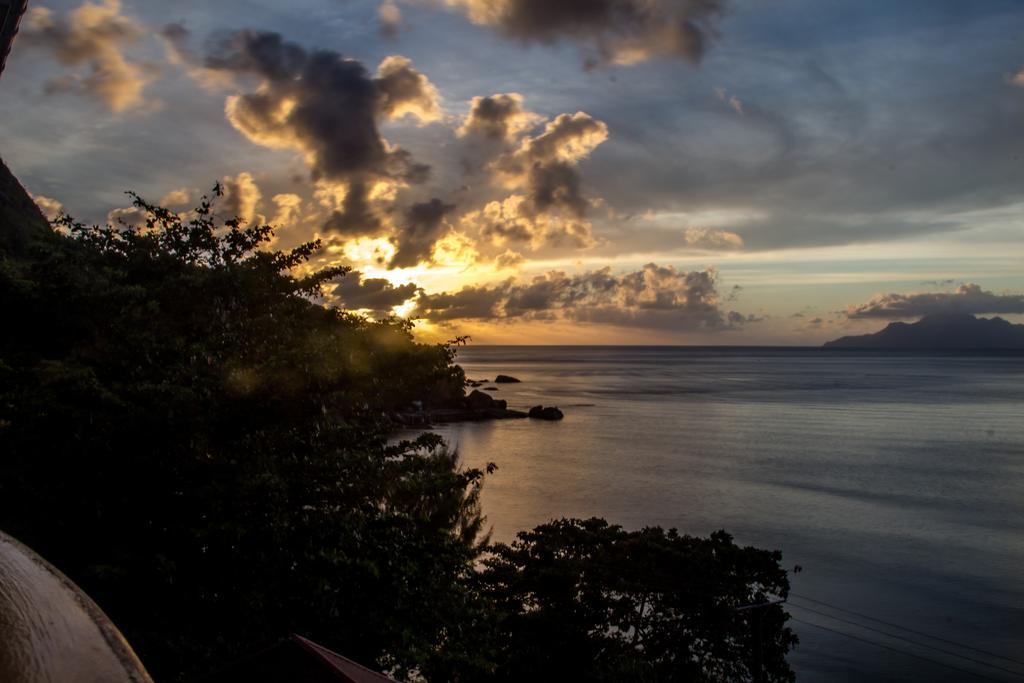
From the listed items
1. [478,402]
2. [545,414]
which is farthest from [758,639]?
[478,402]

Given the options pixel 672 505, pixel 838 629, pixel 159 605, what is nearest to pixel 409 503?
pixel 159 605

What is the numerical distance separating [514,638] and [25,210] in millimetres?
46129

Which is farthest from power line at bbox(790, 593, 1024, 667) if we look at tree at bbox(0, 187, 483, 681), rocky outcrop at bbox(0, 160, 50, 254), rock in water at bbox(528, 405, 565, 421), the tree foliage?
rock in water at bbox(528, 405, 565, 421)

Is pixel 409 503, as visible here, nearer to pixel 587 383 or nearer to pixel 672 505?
pixel 672 505

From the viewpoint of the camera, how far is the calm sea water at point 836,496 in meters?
32.3

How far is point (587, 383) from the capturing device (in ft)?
576

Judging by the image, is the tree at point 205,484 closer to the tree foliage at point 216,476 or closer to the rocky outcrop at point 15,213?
the tree foliage at point 216,476

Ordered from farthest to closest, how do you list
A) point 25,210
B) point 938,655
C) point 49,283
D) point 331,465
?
point 25,210 → point 938,655 → point 49,283 → point 331,465

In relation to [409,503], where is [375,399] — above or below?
above

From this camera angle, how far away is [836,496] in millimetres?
55938

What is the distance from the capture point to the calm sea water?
106ft

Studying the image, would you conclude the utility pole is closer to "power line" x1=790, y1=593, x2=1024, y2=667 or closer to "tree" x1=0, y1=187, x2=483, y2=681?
"tree" x1=0, y1=187, x2=483, y2=681

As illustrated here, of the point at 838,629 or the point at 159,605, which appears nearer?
the point at 159,605

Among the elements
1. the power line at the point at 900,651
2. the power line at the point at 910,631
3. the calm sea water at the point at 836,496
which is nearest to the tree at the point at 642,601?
the calm sea water at the point at 836,496
